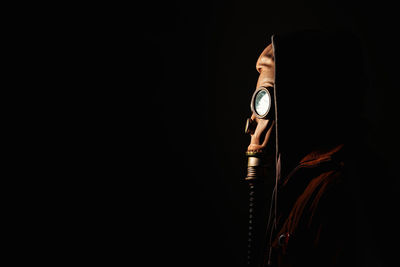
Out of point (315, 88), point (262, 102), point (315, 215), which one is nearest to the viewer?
point (315, 215)

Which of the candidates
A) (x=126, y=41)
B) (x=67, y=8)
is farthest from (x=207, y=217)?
(x=67, y=8)

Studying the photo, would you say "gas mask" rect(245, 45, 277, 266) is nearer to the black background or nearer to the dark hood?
the dark hood

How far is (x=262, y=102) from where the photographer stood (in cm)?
129

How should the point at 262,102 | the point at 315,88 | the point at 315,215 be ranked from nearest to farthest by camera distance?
the point at 315,215
the point at 315,88
the point at 262,102

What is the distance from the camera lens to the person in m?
1.01

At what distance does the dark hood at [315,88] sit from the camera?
1134mm

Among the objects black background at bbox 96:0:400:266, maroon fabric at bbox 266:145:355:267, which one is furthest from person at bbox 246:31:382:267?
black background at bbox 96:0:400:266

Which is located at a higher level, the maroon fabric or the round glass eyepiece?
the round glass eyepiece

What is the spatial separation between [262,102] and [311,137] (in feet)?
0.68

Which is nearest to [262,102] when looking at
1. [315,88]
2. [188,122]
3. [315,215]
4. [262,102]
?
[262,102]

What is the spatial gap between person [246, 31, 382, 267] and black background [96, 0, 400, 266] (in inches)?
24.4

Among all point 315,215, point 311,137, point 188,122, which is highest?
point 188,122

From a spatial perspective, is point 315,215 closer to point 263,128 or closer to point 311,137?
point 311,137

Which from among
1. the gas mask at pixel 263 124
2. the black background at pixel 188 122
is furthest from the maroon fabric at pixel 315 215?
the black background at pixel 188 122
